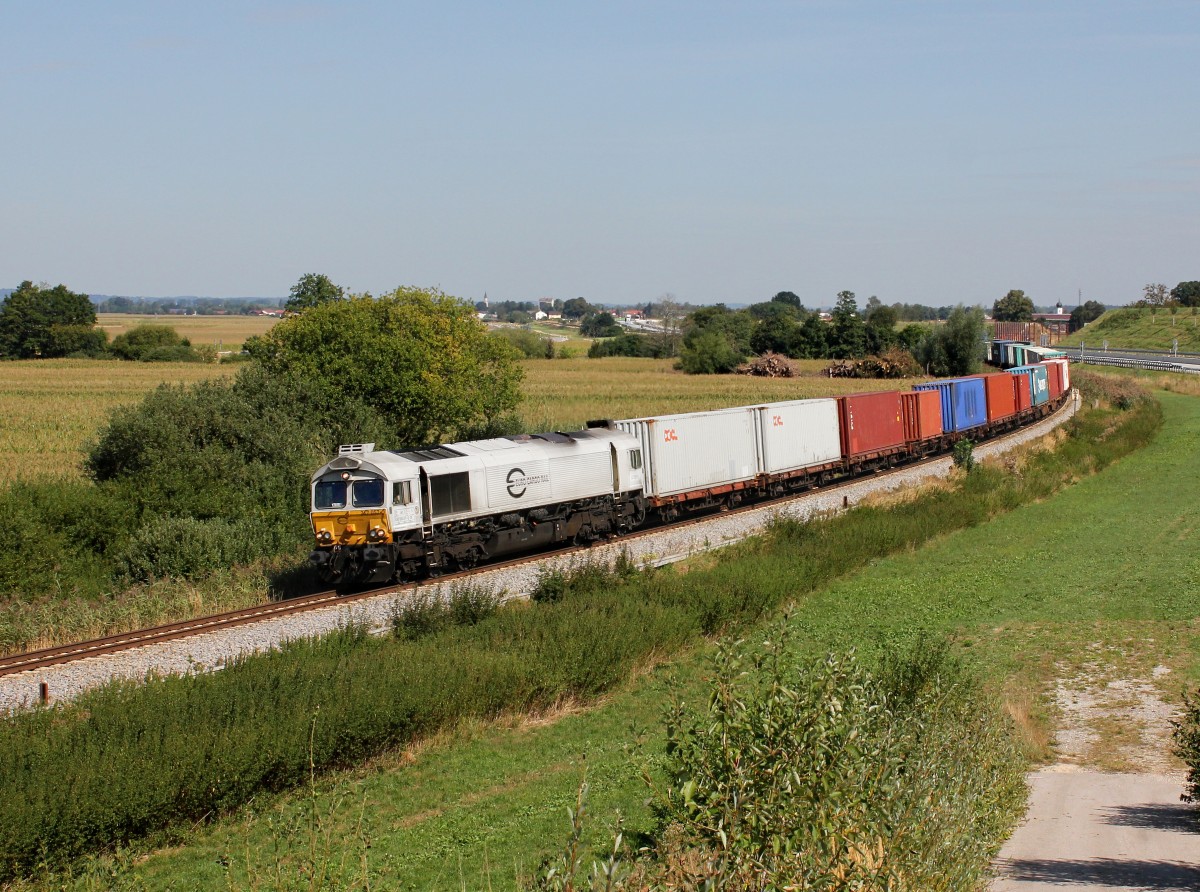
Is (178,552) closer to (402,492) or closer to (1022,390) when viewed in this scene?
(402,492)

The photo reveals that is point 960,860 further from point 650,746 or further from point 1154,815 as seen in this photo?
point 650,746

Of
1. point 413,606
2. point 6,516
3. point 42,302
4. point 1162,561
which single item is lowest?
point 1162,561

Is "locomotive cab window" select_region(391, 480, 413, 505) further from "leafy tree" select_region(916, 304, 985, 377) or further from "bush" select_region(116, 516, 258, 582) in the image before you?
"leafy tree" select_region(916, 304, 985, 377)

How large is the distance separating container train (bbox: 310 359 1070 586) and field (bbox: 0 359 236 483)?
717 inches

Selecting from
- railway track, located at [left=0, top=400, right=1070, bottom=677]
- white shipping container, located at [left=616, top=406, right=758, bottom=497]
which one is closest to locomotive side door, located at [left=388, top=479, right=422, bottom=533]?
railway track, located at [left=0, top=400, right=1070, bottom=677]

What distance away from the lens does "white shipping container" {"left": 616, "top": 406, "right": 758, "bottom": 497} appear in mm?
30828

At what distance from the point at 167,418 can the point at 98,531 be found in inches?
220

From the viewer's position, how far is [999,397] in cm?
5612

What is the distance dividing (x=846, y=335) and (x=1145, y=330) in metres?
71.6

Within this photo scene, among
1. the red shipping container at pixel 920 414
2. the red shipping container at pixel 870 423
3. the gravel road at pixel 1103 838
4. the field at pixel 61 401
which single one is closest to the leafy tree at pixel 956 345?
the red shipping container at pixel 920 414

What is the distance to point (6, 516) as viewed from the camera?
2573 centimetres

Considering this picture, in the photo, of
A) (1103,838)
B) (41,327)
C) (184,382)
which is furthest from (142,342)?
(1103,838)

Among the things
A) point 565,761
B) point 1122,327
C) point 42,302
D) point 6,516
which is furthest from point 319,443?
point 1122,327

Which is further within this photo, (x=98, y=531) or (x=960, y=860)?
(x=98, y=531)
